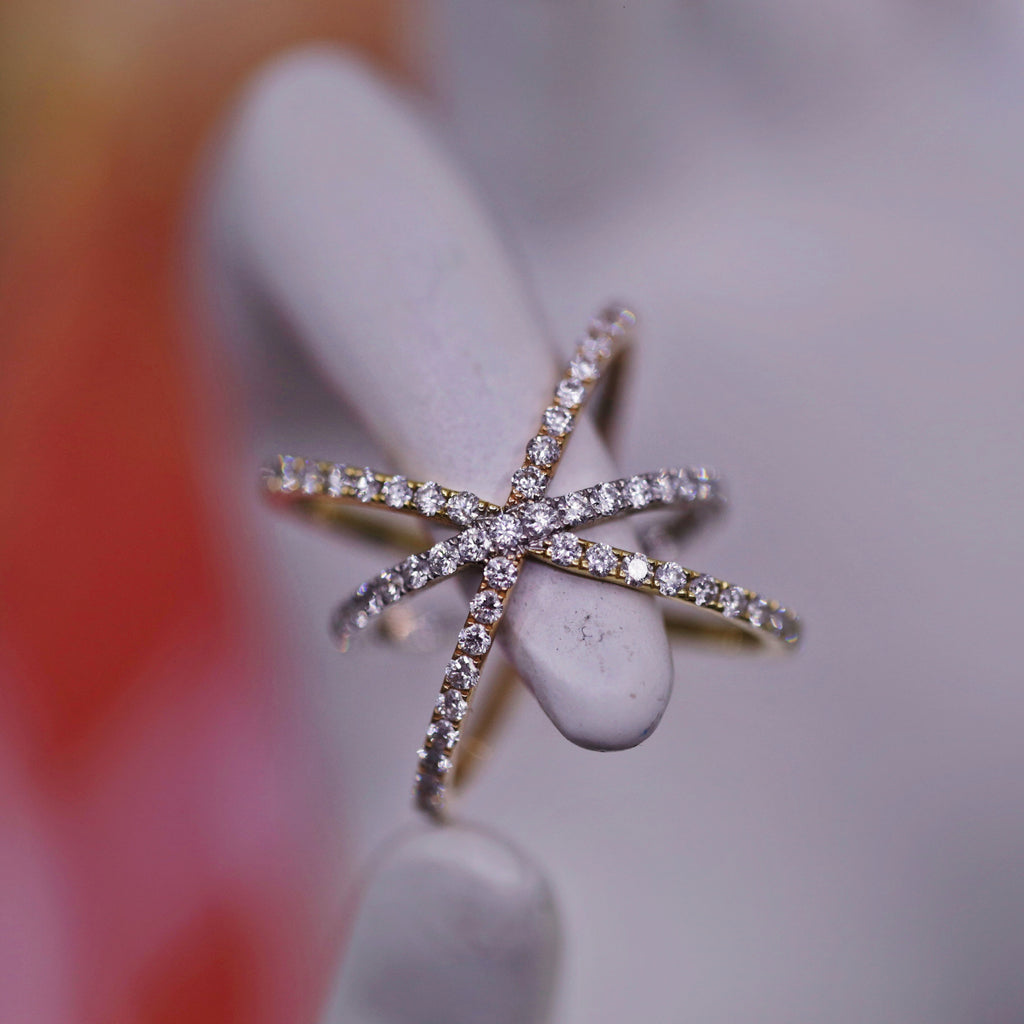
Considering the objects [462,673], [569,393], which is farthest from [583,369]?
[462,673]

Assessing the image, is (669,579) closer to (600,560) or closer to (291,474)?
(600,560)

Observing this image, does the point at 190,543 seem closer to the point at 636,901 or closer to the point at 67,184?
the point at 67,184

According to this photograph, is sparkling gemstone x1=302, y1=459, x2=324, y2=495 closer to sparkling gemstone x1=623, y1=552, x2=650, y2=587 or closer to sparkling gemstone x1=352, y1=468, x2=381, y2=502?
sparkling gemstone x1=352, y1=468, x2=381, y2=502

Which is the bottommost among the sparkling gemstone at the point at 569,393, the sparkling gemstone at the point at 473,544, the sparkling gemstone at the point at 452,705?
the sparkling gemstone at the point at 452,705

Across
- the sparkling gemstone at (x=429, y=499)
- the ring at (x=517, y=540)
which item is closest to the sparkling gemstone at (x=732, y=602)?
the ring at (x=517, y=540)

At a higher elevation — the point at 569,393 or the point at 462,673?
the point at 569,393

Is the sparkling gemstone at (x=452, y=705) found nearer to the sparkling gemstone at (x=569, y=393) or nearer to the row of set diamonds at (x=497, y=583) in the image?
the row of set diamonds at (x=497, y=583)
